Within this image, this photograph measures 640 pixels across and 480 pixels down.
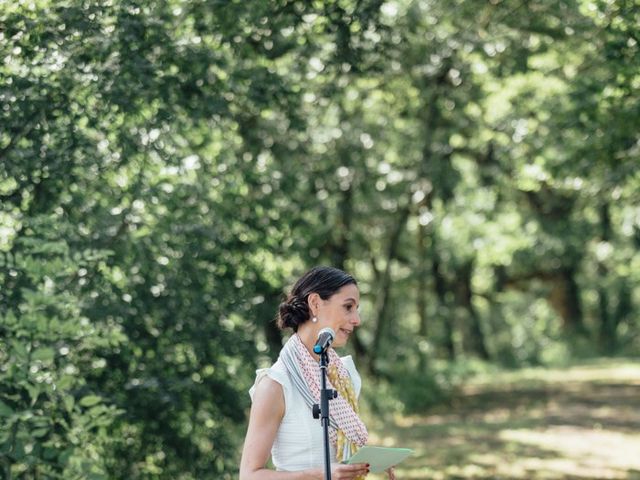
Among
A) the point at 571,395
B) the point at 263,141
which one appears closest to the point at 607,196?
the point at 263,141

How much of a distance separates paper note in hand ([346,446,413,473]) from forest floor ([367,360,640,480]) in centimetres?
927

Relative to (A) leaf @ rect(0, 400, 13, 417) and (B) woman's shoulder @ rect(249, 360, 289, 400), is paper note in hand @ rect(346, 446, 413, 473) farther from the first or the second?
(A) leaf @ rect(0, 400, 13, 417)

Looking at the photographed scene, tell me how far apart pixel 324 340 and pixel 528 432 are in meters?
13.8

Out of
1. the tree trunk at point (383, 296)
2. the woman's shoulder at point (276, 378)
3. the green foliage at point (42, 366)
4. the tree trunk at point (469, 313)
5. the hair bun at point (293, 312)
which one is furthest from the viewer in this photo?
the tree trunk at point (469, 313)

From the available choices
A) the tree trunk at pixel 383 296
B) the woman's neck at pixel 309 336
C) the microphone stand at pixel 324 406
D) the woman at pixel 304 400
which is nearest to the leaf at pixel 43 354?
the woman at pixel 304 400

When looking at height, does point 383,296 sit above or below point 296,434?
above

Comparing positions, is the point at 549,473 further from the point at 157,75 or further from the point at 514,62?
the point at 157,75

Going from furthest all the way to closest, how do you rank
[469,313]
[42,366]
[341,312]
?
[469,313]
[42,366]
[341,312]

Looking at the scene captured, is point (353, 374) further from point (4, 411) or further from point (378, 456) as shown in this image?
point (4, 411)

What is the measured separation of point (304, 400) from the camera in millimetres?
4164

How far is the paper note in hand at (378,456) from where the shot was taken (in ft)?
12.7

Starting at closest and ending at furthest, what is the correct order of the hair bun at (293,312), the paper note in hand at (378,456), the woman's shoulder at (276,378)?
the paper note in hand at (378,456) < the woman's shoulder at (276,378) < the hair bun at (293,312)

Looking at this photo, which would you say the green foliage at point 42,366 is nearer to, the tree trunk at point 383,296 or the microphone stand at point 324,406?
the microphone stand at point 324,406

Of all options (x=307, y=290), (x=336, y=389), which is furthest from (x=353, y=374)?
(x=307, y=290)
